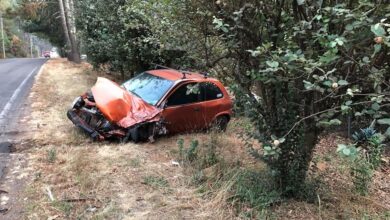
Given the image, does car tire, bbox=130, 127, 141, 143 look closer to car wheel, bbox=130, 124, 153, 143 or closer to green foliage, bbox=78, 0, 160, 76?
car wheel, bbox=130, 124, 153, 143

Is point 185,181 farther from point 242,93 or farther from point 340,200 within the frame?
point 340,200

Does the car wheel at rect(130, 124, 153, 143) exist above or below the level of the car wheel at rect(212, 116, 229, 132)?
above

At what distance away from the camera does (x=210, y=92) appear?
9633 mm

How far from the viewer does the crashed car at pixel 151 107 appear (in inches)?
321

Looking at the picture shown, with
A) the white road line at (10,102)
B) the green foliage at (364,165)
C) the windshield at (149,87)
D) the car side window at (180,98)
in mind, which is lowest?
the green foliage at (364,165)

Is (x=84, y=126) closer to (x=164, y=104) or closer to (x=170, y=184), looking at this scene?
(x=164, y=104)

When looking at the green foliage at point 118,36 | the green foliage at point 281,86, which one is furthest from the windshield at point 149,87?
the green foliage at point 118,36

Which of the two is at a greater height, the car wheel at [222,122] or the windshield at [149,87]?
the windshield at [149,87]

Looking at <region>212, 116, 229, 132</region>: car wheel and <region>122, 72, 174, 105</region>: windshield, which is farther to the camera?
<region>212, 116, 229, 132</region>: car wheel

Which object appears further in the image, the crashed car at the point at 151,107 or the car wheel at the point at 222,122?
the car wheel at the point at 222,122

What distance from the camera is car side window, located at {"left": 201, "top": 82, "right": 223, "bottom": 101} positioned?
9.47 m

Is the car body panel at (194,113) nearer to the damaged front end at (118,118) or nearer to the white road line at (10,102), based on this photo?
the damaged front end at (118,118)

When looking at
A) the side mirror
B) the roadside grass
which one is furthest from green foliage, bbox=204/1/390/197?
the side mirror

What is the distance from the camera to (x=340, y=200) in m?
5.95
